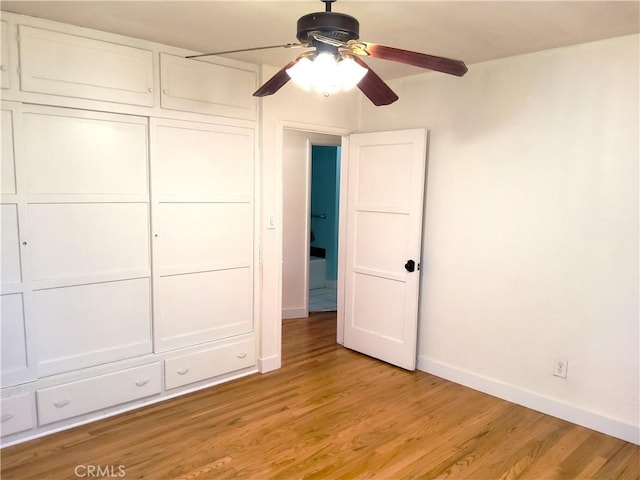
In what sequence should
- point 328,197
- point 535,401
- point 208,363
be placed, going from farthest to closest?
point 328,197
point 208,363
point 535,401

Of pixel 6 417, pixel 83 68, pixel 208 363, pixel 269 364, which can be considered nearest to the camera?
pixel 6 417

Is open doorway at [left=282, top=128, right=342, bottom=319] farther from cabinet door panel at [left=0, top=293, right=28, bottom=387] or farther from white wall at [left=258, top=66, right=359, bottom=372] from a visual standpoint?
cabinet door panel at [left=0, top=293, right=28, bottom=387]

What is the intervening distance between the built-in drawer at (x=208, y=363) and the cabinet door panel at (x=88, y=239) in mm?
746

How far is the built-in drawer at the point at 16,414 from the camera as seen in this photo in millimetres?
2477

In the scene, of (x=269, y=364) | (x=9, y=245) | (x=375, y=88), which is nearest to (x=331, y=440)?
(x=269, y=364)

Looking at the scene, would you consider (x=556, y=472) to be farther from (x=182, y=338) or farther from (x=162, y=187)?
(x=162, y=187)

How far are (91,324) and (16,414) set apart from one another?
608 mm

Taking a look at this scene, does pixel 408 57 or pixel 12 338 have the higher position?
pixel 408 57

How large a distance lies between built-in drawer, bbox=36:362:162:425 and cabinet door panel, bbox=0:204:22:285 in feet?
2.34

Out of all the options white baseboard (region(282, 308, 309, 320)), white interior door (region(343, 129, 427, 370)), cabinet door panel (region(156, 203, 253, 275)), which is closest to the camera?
cabinet door panel (region(156, 203, 253, 275))

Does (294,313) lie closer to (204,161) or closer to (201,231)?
(201,231)

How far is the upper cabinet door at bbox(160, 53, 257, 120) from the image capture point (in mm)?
2932
